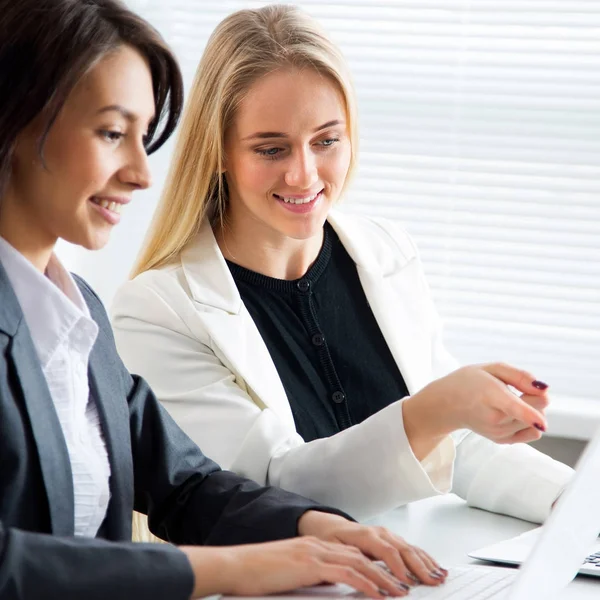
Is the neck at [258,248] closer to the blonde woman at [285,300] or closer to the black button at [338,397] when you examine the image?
the blonde woman at [285,300]

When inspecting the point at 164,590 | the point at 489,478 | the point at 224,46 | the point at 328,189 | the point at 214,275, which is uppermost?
the point at 224,46

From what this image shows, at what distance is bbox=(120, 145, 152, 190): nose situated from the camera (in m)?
1.27

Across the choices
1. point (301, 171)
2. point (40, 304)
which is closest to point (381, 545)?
point (40, 304)

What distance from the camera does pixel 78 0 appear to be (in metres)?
1.21

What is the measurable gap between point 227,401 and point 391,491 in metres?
0.34

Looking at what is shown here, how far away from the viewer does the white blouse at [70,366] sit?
126 cm

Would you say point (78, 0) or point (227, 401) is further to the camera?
point (227, 401)

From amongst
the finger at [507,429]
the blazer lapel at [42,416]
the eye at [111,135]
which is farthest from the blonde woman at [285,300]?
the eye at [111,135]

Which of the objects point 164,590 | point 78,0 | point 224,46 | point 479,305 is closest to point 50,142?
point 78,0

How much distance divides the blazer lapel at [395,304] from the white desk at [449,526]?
33 cm

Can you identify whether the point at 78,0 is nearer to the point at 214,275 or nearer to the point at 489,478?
the point at 214,275

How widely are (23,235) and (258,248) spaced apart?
86 cm

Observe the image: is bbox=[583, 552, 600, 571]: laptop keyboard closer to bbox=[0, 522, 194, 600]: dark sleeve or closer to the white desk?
the white desk

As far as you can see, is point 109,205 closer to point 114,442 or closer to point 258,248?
point 114,442
